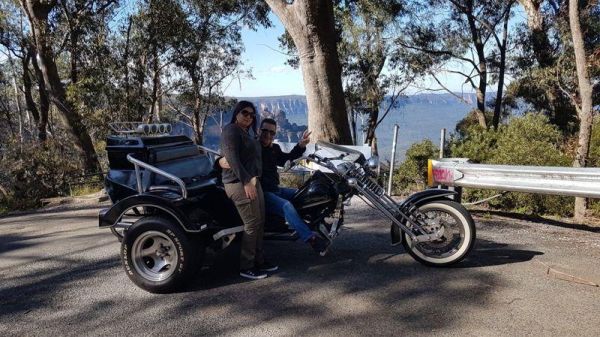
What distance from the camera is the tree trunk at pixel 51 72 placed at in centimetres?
1741

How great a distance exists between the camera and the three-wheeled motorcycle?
4238 mm

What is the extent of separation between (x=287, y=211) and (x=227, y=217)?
0.58m

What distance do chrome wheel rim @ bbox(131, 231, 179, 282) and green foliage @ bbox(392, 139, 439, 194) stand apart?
8.63 metres

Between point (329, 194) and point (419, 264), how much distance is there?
1.09m

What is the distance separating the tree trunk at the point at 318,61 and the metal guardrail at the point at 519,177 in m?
3.87

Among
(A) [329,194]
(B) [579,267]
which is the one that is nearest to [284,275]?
(A) [329,194]

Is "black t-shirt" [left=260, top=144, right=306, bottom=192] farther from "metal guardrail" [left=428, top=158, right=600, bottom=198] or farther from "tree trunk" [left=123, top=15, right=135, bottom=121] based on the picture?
"tree trunk" [left=123, top=15, right=135, bottom=121]

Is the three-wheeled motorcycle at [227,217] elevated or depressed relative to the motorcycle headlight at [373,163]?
depressed

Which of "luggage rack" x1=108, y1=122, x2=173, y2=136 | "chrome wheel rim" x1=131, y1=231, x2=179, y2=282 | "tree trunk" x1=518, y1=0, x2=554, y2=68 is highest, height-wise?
"tree trunk" x1=518, y1=0, x2=554, y2=68

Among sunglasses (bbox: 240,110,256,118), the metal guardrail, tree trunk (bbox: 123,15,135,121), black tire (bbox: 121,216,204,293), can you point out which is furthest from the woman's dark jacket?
tree trunk (bbox: 123,15,135,121)

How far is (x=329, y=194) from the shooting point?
450cm

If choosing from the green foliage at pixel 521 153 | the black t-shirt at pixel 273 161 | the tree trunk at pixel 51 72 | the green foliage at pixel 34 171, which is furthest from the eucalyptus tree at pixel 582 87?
the tree trunk at pixel 51 72

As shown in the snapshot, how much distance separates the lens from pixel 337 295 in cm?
402

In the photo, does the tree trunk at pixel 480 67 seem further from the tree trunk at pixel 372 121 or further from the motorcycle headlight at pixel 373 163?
the motorcycle headlight at pixel 373 163
